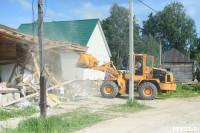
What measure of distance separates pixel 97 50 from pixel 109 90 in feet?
38.0

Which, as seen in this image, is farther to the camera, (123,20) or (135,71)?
(123,20)

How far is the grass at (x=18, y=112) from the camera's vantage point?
29.8 ft

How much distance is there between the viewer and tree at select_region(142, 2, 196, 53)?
53.2 m

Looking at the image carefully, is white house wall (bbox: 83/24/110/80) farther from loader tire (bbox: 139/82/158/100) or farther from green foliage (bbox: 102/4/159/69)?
green foliage (bbox: 102/4/159/69)

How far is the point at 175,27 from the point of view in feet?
175

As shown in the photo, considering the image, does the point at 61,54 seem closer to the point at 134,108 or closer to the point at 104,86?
the point at 104,86

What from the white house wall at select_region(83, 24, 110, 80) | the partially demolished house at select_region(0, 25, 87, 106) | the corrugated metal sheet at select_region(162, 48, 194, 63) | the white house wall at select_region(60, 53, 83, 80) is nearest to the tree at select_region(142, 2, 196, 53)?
the corrugated metal sheet at select_region(162, 48, 194, 63)

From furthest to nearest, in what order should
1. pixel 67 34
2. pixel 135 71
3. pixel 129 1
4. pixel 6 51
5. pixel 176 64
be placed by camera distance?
pixel 176 64 → pixel 67 34 → pixel 135 71 → pixel 6 51 → pixel 129 1

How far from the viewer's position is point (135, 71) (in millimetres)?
15406

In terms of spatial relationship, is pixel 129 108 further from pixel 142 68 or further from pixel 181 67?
pixel 181 67

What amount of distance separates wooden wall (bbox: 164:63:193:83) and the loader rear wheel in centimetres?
2065

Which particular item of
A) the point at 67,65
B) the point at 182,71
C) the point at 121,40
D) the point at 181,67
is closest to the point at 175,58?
the point at 181,67

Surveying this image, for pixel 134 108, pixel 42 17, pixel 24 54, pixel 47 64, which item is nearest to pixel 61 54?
pixel 47 64

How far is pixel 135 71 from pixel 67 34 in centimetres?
1166
